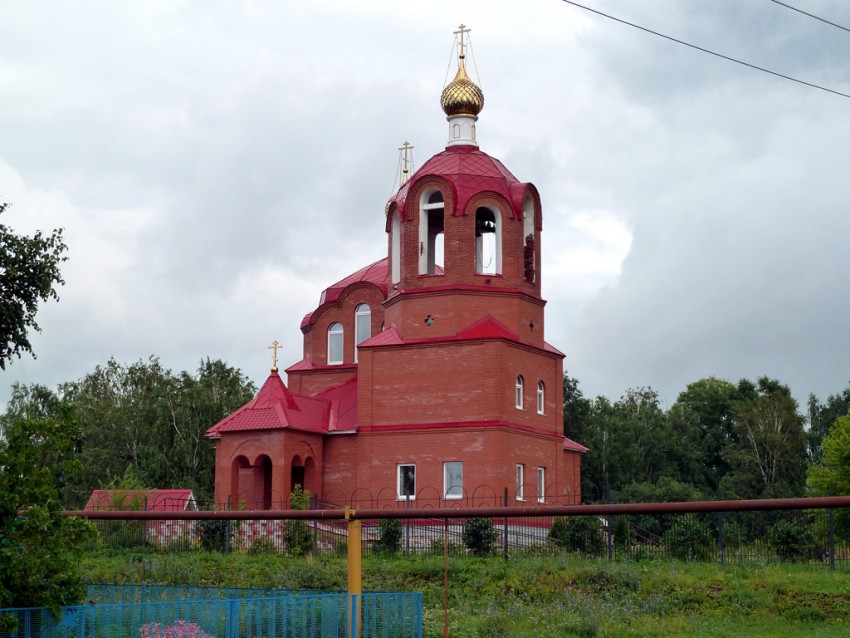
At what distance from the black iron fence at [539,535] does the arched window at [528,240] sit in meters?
6.82

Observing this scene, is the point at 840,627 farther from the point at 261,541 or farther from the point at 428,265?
the point at 428,265

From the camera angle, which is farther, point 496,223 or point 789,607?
point 496,223

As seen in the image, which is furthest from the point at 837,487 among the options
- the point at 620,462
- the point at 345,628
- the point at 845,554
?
the point at 345,628

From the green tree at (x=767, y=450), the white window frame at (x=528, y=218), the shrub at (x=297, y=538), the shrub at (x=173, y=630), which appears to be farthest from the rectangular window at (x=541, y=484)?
the green tree at (x=767, y=450)

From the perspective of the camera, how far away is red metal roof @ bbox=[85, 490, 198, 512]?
27938 millimetres

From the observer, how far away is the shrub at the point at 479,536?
21.3 meters

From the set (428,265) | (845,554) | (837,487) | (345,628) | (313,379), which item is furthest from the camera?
(837,487)

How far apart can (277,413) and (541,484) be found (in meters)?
6.75

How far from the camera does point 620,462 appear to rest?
52.6 meters

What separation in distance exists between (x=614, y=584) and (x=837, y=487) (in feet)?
80.4

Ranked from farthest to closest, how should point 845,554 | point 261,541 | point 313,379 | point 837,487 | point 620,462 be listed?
point 620,462 → point 837,487 → point 313,379 → point 261,541 → point 845,554

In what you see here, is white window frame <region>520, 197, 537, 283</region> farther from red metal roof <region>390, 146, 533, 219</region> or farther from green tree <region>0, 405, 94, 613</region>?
green tree <region>0, 405, 94, 613</region>

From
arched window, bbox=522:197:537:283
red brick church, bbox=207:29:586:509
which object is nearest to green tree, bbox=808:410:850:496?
red brick church, bbox=207:29:586:509

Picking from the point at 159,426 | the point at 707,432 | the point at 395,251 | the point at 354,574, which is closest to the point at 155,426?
the point at 159,426
